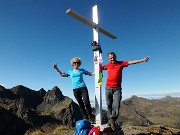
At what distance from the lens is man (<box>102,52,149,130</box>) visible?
346 inches

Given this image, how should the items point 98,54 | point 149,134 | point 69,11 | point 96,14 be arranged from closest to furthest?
point 69,11
point 98,54
point 96,14
point 149,134

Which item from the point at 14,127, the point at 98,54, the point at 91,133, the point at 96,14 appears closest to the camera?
the point at 91,133

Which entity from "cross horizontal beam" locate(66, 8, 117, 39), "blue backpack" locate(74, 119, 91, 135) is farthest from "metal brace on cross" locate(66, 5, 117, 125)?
"blue backpack" locate(74, 119, 91, 135)

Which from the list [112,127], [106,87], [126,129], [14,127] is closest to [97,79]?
[106,87]

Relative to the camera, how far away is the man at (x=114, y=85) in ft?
28.8

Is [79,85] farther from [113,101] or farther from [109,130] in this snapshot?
[109,130]

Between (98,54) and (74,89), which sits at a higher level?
(98,54)

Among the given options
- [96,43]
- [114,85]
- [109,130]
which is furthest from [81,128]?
[96,43]

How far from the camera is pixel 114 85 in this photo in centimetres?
892

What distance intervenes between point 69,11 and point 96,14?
164cm

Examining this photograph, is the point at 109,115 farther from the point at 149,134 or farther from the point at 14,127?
the point at 14,127

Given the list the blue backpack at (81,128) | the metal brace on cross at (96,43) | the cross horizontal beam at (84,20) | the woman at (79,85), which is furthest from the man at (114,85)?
the blue backpack at (81,128)

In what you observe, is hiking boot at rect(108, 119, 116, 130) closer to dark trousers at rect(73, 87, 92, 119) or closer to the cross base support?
the cross base support

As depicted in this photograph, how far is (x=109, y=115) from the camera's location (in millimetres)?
8945
